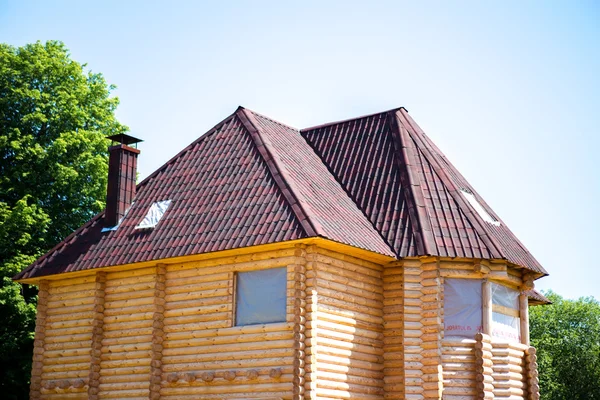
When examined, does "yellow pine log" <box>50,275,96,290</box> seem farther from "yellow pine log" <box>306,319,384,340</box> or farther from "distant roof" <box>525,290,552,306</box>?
"distant roof" <box>525,290,552,306</box>

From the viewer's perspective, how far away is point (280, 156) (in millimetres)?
24172

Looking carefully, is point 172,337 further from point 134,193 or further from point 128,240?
point 134,193

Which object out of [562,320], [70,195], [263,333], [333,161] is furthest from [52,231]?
[562,320]

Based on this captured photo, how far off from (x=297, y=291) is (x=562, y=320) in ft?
125

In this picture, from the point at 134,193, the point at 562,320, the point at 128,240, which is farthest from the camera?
the point at 562,320

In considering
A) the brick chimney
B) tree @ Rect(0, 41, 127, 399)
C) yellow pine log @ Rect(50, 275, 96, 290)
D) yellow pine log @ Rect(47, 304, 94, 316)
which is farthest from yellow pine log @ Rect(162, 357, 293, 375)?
tree @ Rect(0, 41, 127, 399)

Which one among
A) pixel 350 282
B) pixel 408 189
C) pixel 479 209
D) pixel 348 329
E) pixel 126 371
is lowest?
pixel 126 371

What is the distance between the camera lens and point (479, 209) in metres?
24.8

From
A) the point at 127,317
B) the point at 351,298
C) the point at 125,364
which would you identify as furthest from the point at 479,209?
the point at 125,364

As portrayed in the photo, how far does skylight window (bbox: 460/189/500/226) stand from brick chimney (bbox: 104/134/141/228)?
9.59m

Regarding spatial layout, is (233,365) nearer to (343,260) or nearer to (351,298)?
(351,298)

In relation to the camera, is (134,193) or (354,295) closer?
(354,295)

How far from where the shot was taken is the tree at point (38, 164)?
31156 mm

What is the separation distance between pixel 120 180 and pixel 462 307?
1039 centimetres
